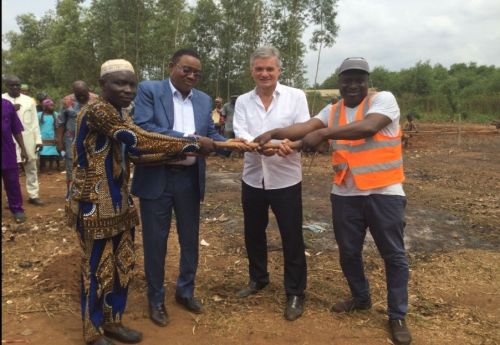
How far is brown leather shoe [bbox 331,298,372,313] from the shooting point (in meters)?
3.38

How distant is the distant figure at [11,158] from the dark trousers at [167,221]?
338 cm

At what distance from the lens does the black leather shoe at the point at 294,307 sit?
329 centimetres

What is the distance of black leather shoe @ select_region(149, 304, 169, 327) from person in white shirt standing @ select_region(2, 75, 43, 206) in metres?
4.49

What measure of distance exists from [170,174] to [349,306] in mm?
1764

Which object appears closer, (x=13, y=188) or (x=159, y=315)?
(x=159, y=315)

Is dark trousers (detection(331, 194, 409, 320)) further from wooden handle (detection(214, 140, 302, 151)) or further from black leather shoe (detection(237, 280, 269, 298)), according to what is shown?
black leather shoe (detection(237, 280, 269, 298))

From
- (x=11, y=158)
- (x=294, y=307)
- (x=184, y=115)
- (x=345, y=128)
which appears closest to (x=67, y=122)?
(x=11, y=158)

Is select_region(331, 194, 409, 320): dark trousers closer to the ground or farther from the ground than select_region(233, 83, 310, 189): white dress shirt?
closer to the ground

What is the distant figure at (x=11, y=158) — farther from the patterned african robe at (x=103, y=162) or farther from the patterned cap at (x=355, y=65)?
the patterned cap at (x=355, y=65)

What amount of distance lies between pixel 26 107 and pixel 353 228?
20.5 ft

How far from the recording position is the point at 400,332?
9.73 feet

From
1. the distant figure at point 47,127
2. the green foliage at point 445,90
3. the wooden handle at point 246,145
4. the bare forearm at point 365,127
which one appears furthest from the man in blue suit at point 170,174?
the green foliage at point 445,90

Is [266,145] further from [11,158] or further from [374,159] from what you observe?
[11,158]

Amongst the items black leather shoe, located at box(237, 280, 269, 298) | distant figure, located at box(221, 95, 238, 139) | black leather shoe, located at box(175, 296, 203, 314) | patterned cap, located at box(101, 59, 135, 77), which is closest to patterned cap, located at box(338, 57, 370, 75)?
patterned cap, located at box(101, 59, 135, 77)
